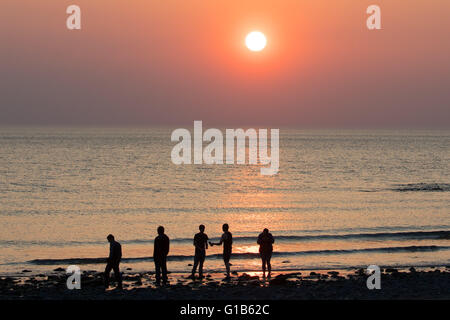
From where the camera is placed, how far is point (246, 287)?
19.7 metres

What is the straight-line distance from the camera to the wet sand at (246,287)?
1842 cm

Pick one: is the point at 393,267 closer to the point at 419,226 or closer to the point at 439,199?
the point at 419,226

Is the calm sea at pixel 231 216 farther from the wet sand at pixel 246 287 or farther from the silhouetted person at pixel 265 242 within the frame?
the silhouetted person at pixel 265 242

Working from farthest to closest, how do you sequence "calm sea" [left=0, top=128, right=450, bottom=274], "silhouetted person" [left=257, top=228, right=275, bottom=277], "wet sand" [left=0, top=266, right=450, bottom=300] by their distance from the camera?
"calm sea" [left=0, top=128, right=450, bottom=274], "silhouetted person" [left=257, top=228, right=275, bottom=277], "wet sand" [left=0, top=266, right=450, bottom=300]

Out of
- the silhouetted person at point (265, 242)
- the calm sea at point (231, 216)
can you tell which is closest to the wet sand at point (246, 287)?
the silhouetted person at point (265, 242)

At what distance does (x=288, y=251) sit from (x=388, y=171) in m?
61.9

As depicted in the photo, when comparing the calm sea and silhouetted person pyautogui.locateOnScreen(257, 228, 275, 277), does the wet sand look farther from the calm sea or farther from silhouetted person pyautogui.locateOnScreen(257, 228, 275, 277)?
the calm sea

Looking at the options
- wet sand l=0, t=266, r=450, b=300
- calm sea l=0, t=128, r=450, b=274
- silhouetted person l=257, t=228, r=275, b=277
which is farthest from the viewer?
calm sea l=0, t=128, r=450, b=274

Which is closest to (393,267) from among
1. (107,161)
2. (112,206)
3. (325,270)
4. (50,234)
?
(325,270)

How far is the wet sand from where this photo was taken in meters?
18.4

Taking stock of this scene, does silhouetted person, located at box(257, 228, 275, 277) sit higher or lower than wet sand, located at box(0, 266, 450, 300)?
higher

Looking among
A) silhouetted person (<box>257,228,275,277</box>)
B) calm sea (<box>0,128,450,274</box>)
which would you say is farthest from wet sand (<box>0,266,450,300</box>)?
calm sea (<box>0,128,450,274</box>)

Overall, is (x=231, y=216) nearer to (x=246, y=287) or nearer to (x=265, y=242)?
(x=265, y=242)
